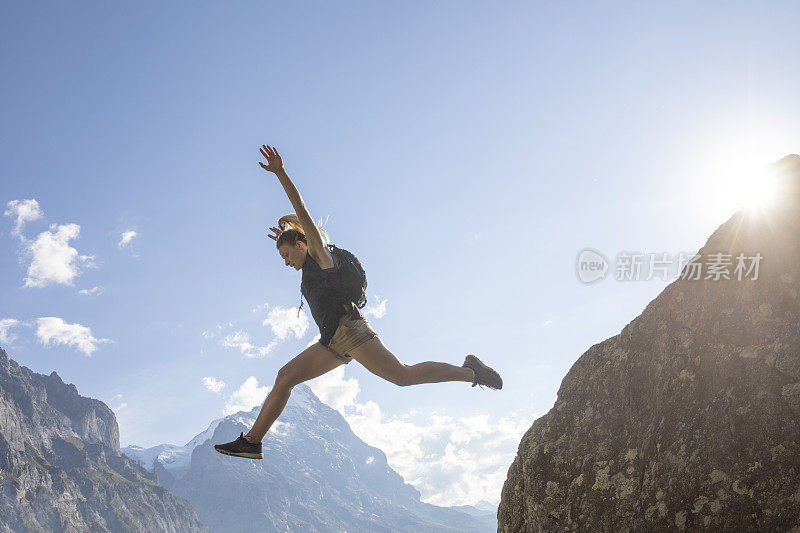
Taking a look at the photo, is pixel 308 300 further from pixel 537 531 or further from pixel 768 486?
pixel 768 486

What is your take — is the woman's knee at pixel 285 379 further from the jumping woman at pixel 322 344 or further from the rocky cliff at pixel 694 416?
the rocky cliff at pixel 694 416

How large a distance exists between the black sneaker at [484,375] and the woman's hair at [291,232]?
250 cm

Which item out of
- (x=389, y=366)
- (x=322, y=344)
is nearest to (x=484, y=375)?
(x=389, y=366)

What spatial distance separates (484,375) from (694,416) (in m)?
3.00

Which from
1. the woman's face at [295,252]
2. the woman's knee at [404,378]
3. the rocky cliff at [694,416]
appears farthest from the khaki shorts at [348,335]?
the rocky cliff at [694,416]

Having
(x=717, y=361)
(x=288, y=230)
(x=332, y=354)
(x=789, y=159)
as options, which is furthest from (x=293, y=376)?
(x=789, y=159)

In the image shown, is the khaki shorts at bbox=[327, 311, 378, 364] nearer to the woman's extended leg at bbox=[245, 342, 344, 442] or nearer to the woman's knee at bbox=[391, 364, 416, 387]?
the woman's extended leg at bbox=[245, 342, 344, 442]

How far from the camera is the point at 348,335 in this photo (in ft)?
19.6

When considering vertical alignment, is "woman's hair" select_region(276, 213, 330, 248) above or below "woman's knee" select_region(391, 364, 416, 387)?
above

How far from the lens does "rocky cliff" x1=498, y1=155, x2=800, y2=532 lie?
11.1 ft

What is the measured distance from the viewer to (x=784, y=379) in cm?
352

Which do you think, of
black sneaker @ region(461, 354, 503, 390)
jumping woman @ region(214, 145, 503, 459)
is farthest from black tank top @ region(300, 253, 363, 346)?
black sneaker @ region(461, 354, 503, 390)

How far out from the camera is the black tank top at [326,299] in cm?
593

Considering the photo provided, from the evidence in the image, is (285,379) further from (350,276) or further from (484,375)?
(484,375)
